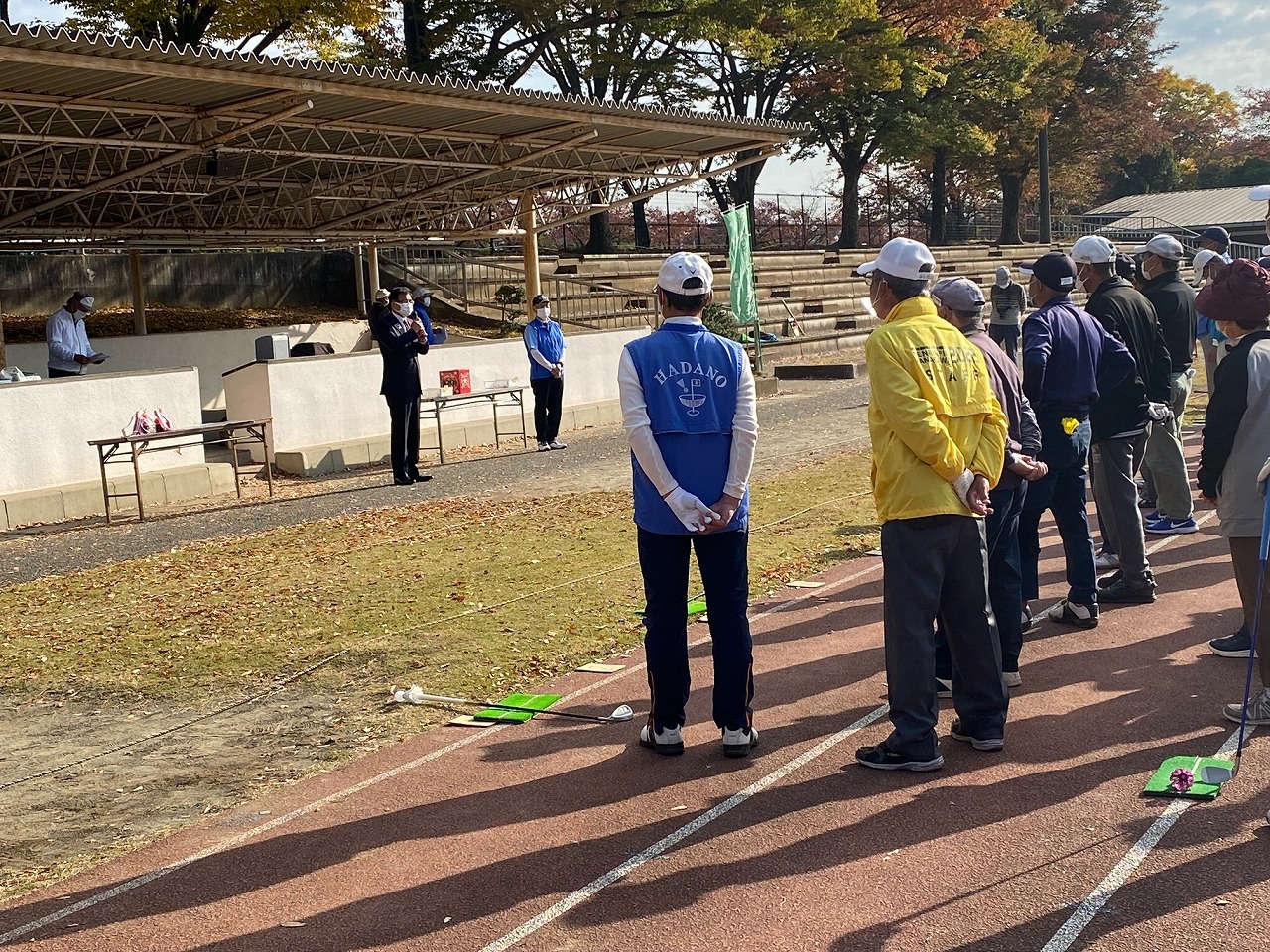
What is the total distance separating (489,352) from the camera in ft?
70.0

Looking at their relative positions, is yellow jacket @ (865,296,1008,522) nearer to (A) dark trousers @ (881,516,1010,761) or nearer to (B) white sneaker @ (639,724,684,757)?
(A) dark trousers @ (881,516,1010,761)

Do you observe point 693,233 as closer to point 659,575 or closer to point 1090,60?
point 1090,60

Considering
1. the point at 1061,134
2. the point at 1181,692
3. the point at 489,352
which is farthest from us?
the point at 1061,134

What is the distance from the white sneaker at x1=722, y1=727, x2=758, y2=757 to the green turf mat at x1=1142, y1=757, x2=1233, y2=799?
1.54 metres

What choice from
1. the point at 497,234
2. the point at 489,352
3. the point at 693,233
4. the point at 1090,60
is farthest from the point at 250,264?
the point at 1090,60

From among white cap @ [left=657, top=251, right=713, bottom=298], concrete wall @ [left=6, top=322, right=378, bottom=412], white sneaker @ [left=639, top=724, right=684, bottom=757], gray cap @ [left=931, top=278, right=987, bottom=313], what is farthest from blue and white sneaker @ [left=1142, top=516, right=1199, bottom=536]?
concrete wall @ [left=6, top=322, right=378, bottom=412]

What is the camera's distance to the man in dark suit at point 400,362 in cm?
1514

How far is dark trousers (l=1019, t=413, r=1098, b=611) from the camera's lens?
23.7 feet

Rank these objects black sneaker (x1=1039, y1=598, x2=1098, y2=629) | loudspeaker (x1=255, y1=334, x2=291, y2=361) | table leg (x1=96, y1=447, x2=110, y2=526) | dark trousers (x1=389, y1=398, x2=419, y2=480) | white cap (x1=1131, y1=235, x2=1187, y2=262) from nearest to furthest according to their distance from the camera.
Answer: black sneaker (x1=1039, y1=598, x2=1098, y2=629) < white cap (x1=1131, y1=235, x2=1187, y2=262) < table leg (x1=96, y1=447, x2=110, y2=526) < dark trousers (x1=389, y1=398, x2=419, y2=480) < loudspeaker (x1=255, y1=334, x2=291, y2=361)

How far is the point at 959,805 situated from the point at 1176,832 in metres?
0.74

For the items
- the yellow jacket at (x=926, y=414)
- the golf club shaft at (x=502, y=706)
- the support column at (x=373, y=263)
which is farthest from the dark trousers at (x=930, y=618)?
the support column at (x=373, y=263)

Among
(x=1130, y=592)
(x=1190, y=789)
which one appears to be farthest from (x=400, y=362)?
(x=1190, y=789)

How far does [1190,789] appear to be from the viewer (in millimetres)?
4859

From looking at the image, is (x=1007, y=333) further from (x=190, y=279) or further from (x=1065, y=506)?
(x=190, y=279)
